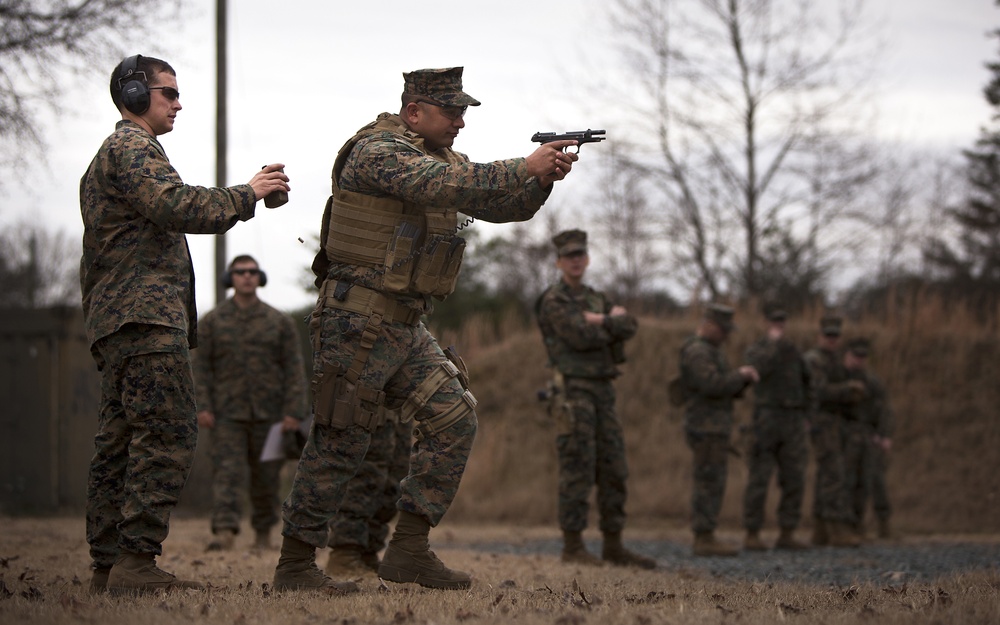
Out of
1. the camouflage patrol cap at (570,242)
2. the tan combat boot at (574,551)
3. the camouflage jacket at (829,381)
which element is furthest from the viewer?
the camouflage jacket at (829,381)

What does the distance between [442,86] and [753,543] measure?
816cm

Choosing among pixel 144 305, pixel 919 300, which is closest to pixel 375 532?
pixel 144 305

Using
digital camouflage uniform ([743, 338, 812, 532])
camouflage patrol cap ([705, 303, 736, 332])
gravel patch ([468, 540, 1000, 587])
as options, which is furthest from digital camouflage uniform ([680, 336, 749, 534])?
digital camouflage uniform ([743, 338, 812, 532])

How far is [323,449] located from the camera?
580cm

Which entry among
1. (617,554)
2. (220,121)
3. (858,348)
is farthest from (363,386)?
(220,121)

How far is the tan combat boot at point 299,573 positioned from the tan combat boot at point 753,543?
7.67m

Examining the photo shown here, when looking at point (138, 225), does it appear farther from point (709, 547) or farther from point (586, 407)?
point (709, 547)

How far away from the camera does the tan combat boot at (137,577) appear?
559 centimetres

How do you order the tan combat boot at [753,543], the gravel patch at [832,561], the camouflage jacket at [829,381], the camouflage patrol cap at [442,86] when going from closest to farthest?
the camouflage patrol cap at [442,86] → the gravel patch at [832,561] → the tan combat boot at [753,543] → the camouflage jacket at [829,381]

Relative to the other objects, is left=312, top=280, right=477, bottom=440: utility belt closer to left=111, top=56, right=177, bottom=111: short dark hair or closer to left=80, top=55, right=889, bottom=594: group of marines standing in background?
left=80, top=55, right=889, bottom=594: group of marines standing in background

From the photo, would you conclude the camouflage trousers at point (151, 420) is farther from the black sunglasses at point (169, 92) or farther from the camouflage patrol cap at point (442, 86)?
the camouflage patrol cap at point (442, 86)

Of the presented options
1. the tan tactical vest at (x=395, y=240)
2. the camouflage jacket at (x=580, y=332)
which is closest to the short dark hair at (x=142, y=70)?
the tan tactical vest at (x=395, y=240)

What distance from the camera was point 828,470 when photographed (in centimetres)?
1383

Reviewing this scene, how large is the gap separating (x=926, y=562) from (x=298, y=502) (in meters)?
6.91
